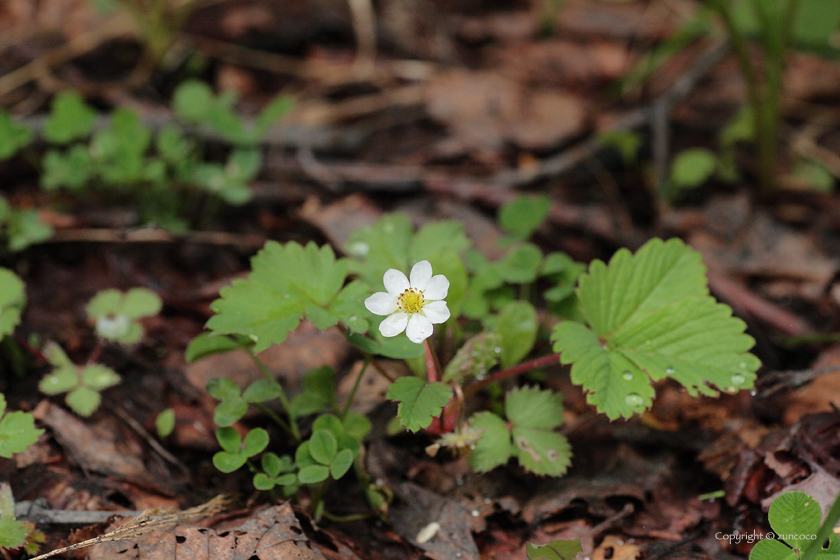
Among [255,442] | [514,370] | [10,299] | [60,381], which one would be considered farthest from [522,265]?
[10,299]

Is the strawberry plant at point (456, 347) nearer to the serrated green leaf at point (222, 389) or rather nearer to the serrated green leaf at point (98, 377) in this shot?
the serrated green leaf at point (222, 389)

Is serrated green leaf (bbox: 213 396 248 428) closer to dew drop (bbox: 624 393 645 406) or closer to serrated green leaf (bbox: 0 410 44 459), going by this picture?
serrated green leaf (bbox: 0 410 44 459)

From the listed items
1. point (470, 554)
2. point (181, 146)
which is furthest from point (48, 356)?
point (470, 554)

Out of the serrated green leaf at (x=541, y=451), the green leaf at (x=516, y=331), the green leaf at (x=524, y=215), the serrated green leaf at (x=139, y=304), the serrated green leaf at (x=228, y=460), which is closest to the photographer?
the serrated green leaf at (x=228, y=460)

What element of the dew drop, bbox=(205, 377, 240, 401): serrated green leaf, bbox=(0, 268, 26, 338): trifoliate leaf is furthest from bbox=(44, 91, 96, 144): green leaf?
the dew drop

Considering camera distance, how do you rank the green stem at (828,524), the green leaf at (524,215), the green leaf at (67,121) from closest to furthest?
the green stem at (828,524) → the green leaf at (524,215) → the green leaf at (67,121)

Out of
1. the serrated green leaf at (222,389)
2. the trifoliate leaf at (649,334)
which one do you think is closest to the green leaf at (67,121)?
the serrated green leaf at (222,389)

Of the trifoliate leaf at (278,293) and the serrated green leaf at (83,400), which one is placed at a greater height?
the trifoliate leaf at (278,293)
